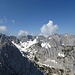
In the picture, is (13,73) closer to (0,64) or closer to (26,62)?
(0,64)

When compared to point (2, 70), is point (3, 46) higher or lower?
higher

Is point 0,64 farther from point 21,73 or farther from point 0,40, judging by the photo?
point 0,40

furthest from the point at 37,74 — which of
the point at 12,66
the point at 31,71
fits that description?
the point at 12,66

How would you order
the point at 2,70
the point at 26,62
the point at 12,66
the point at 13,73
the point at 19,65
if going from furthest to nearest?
the point at 26,62, the point at 19,65, the point at 12,66, the point at 13,73, the point at 2,70

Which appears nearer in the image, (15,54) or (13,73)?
(13,73)

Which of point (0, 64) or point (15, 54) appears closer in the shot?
point (0, 64)

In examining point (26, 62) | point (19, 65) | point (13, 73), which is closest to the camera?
point (13, 73)

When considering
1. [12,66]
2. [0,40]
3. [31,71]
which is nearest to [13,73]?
[12,66]

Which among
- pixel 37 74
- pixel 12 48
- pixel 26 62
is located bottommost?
pixel 37 74

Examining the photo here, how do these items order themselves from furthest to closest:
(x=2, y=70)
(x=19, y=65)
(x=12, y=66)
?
(x=19, y=65) < (x=12, y=66) < (x=2, y=70)
